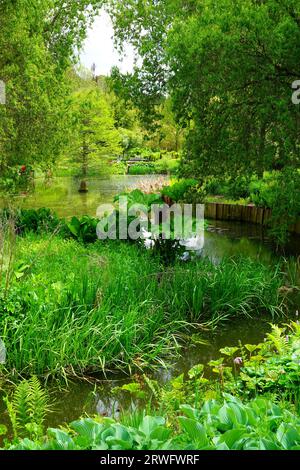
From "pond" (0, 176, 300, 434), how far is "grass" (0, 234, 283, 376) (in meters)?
0.18

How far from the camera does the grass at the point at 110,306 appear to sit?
15.6 ft

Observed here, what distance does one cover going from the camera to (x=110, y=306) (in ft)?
17.7

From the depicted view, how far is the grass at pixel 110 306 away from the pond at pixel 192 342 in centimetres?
18

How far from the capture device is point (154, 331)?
17.9 feet

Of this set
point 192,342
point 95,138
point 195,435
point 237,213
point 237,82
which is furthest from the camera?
point 95,138

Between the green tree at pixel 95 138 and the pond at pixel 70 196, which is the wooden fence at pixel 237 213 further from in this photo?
the green tree at pixel 95 138

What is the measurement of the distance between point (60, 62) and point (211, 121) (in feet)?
27.5

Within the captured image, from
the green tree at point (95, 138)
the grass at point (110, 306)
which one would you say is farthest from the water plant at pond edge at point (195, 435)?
the green tree at point (95, 138)

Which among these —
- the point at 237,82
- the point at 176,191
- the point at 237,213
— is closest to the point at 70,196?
the point at 176,191

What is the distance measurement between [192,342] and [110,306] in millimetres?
933

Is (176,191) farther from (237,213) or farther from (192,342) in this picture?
(192,342)

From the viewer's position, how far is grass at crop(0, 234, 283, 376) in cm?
475

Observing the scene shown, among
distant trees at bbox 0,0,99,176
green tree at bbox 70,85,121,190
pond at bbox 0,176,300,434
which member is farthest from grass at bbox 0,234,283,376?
green tree at bbox 70,85,121,190
